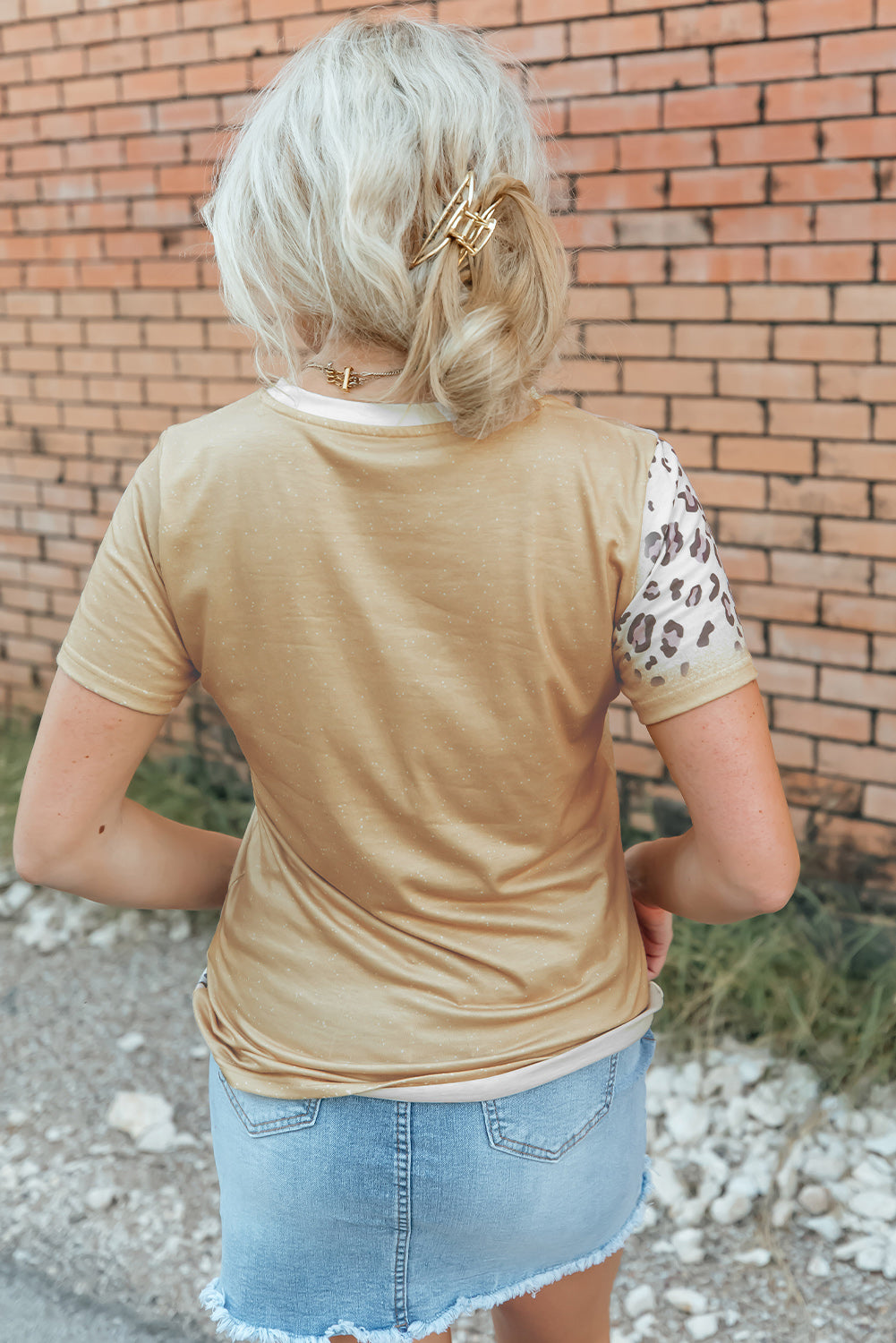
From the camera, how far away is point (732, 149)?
295 centimetres

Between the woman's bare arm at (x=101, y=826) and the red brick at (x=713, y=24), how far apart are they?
2.38m

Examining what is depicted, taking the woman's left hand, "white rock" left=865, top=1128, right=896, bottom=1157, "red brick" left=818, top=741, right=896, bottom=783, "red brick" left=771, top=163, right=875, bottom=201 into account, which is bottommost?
"white rock" left=865, top=1128, right=896, bottom=1157

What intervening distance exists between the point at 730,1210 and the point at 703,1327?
0.30 meters

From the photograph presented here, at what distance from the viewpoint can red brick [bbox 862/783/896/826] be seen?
3.09 m

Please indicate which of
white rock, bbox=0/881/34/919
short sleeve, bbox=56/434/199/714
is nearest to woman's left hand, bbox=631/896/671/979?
short sleeve, bbox=56/434/199/714

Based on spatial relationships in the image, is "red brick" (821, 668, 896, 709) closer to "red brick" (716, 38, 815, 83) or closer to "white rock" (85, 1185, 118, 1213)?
"red brick" (716, 38, 815, 83)

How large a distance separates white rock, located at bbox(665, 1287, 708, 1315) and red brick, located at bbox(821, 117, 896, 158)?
7.97 ft

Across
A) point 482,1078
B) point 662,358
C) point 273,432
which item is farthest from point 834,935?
point 273,432

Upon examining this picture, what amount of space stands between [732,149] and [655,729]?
2.26 meters

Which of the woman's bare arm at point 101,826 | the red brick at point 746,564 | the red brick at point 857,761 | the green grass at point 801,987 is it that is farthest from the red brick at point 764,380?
the woman's bare arm at point 101,826

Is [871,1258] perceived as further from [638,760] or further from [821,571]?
[821,571]

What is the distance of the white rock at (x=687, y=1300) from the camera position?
7.78 feet

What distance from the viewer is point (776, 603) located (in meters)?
3.17

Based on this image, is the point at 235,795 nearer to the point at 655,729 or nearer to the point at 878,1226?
the point at 878,1226
